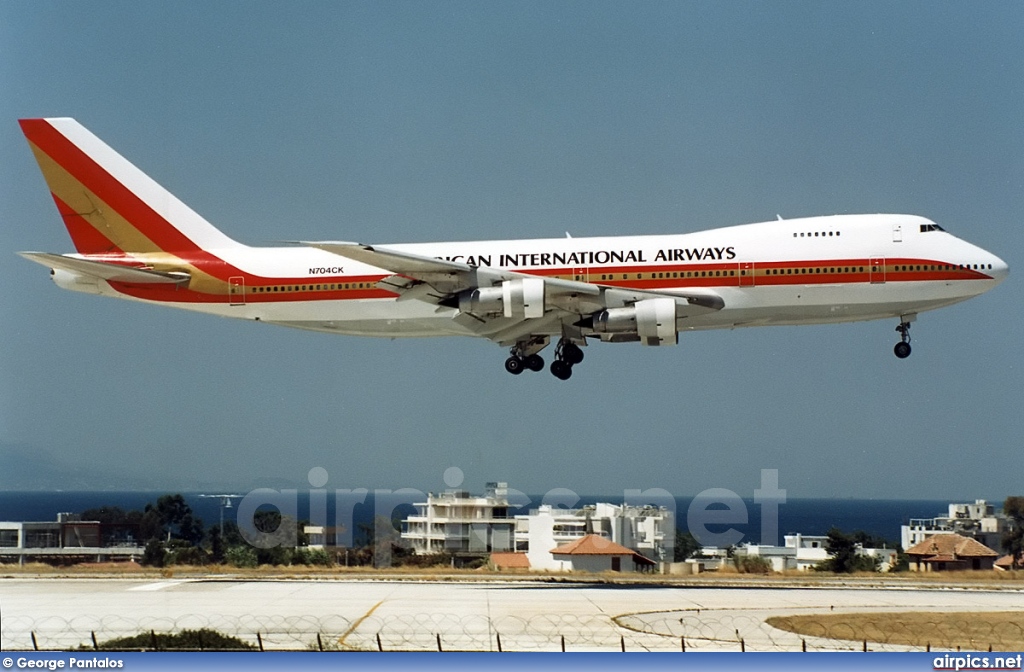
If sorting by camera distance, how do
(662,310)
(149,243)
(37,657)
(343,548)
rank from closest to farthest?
(37,657), (662,310), (149,243), (343,548)

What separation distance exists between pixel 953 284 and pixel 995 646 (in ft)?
51.7

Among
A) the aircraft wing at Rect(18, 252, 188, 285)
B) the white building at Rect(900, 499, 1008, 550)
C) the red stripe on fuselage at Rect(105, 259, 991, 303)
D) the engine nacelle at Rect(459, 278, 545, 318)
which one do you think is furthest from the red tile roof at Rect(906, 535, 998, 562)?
the aircraft wing at Rect(18, 252, 188, 285)

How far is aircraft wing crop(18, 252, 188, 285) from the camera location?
4338 cm

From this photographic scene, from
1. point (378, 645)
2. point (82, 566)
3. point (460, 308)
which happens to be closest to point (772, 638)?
point (378, 645)

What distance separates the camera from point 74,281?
151ft

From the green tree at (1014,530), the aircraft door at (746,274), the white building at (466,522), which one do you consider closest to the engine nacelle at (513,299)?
the aircraft door at (746,274)

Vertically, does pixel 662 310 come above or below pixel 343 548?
above

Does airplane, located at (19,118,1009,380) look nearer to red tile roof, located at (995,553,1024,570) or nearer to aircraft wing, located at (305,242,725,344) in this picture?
aircraft wing, located at (305,242,725,344)

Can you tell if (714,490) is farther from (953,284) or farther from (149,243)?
(149,243)

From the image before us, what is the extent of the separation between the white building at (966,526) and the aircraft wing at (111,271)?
2224 inches

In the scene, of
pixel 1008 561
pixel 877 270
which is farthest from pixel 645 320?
pixel 1008 561

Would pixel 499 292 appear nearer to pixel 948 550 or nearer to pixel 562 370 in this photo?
pixel 562 370

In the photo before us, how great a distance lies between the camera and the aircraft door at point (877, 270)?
43031 millimetres

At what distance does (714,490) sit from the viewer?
161 feet
